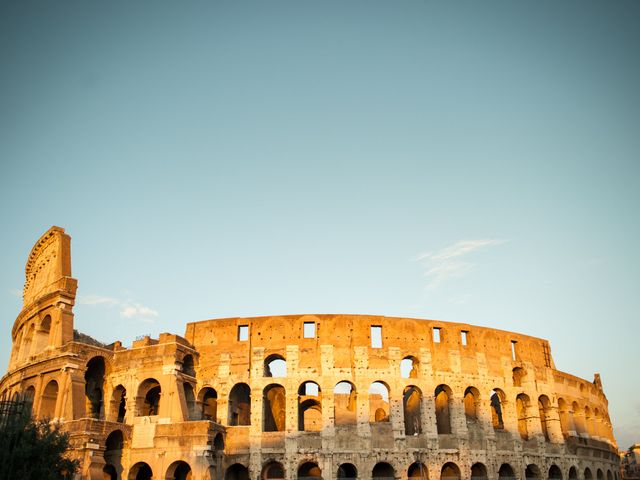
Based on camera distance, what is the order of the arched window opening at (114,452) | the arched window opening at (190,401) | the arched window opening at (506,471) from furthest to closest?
the arched window opening at (506,471), the arched window opening at (190,401), the arched window opening at (114,452)

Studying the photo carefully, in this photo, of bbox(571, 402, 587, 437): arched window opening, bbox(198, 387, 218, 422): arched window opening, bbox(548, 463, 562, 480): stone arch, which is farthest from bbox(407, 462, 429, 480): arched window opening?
bbox(571, 402, 587, 437): arched window opening

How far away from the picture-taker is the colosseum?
25.2 meters

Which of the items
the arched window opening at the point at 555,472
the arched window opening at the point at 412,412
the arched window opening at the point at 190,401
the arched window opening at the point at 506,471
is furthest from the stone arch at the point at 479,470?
the arched window opening at the point at 190,401

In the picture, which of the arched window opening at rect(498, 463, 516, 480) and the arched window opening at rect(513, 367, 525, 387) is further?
the arched window opening at rect(513, 367, 525, 387)

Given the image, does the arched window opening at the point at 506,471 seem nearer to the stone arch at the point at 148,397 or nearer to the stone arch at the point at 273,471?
the stone arch at the point at 273,471

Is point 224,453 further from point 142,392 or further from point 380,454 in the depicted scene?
point 380,454

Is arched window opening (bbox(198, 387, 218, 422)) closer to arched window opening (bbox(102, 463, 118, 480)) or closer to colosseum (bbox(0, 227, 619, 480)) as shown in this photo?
colosseum (bbox(0, 227, 619, 480))

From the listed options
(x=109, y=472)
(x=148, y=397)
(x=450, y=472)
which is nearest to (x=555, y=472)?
(x=450, y=472)

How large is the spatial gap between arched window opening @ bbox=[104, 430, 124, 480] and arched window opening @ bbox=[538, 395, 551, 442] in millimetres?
22919

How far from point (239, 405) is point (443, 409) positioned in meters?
11.1

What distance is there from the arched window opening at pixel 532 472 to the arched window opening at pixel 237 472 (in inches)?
584

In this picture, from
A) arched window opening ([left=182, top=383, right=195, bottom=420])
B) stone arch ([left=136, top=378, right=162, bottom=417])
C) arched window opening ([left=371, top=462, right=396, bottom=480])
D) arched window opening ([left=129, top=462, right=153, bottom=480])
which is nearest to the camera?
arched window opening ([left=129, top=462, right=153, bottom=480])

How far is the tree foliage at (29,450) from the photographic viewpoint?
605 inches

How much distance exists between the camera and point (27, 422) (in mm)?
16922
